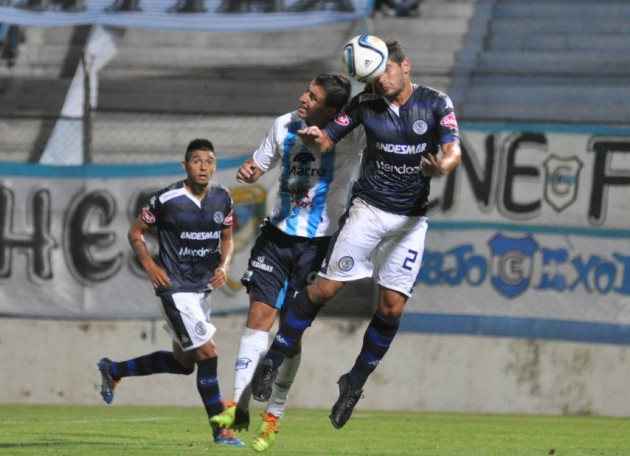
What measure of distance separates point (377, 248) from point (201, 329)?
1.67 m

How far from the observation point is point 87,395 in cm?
1445

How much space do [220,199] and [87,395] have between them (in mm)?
5447

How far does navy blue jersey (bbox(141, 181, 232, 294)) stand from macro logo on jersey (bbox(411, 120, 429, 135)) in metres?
2.08

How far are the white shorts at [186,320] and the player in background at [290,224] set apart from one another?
0.88 meters

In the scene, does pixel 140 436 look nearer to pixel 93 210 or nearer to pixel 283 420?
pixel 283 420

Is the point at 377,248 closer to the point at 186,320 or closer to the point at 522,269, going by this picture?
the point at 186,320

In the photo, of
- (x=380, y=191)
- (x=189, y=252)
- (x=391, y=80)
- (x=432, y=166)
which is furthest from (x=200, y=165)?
(x=432, y=166)

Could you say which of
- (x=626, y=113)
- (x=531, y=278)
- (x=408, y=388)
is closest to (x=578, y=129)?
(x=626, y=113)

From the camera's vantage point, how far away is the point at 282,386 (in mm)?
8414

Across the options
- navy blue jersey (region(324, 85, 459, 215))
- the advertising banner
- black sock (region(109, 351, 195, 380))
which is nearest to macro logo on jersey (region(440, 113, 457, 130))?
navy blue jersey (region(324, 85, 459, 215))

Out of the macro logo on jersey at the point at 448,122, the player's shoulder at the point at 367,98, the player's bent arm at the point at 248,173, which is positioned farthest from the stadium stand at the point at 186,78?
the macro logo on jersey at the point at 448,122

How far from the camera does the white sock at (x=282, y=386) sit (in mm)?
8219

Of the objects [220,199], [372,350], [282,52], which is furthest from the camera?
[282,52]

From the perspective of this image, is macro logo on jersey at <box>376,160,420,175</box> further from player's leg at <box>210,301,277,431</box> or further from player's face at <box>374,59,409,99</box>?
player's leg at <box>210,301,277,431</box>
